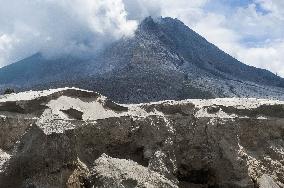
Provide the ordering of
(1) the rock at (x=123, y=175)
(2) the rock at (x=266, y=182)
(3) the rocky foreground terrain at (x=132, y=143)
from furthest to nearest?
(2) the rock at (x=266, y=182), (3) the rocky foreground terrain at (x=132, y=143), (1) the rock at (x=123, y=175)

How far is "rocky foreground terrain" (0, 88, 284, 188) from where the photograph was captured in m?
15.0

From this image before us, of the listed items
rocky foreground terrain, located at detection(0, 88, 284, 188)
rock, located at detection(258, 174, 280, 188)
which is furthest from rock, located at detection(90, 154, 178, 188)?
rock, located at detection(258, 174, 280, 188)

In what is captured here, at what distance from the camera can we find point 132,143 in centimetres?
1714

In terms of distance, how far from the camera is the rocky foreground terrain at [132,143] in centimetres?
1502

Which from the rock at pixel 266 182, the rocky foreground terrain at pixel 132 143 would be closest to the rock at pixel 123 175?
the rocky foreground terrain at pixel 132 143

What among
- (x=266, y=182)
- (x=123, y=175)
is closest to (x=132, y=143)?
(x=123, y=175)

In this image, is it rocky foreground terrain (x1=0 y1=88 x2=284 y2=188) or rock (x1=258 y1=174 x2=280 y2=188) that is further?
rock (x1=258 y1=174 x2=280 y2=188)

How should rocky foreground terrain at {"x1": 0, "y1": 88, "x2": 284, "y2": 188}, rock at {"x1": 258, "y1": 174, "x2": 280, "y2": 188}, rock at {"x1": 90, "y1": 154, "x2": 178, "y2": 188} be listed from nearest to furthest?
rock at {"x1": 90, "y1": 154, "x2": 178, "y2": 188} < rocky foreground terrain at {"x1": 0, "y1": 88, "x2": 284, "y2": 188} < rock at {"x1": 258, "y1": 174, "x2": 280, "y2": 188}

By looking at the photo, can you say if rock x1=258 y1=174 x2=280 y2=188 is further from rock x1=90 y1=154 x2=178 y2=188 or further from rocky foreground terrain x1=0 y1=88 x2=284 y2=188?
rock x1=90 y1=154 x2=178 y2=188

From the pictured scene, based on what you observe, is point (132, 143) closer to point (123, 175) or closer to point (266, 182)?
point (123, 175)

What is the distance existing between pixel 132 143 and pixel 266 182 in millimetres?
4382

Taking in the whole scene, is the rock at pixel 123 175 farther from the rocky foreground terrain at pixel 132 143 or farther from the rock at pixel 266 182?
the rock at pixel 266 182

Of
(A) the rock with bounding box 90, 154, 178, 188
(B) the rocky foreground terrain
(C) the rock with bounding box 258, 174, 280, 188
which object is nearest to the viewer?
(A) the rock with bounding box 90, 154, 178, 188

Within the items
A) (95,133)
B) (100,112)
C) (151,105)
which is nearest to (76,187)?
→ (95,133)
